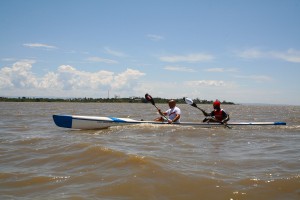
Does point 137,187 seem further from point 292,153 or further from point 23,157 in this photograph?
point 292,153

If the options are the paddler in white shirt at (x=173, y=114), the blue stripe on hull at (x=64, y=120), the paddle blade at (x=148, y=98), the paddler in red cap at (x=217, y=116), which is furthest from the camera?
the paddle blade at (x=148, y=98)

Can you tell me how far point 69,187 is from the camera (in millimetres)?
4652

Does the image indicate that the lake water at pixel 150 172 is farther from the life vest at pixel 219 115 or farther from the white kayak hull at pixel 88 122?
the life vest at pixel 219 115

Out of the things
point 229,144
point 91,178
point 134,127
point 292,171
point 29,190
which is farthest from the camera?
point 134,127

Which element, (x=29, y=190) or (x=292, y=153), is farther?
(x=292, y=153)

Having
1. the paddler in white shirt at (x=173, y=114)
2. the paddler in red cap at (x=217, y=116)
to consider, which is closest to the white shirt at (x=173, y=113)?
the paddler in white shirt at (x=173, y=114)

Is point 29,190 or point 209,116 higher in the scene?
point 209,116

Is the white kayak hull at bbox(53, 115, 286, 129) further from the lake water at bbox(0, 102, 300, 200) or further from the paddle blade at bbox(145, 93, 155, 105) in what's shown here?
the lake water at bbox(0, 102, 300, 200)

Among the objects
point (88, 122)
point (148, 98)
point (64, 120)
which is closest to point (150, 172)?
point (88, 122)

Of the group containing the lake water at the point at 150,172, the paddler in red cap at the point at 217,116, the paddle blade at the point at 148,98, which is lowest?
the lake water at the point at 150,172

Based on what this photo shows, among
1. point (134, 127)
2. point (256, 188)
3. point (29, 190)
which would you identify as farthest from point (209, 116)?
point (29, 190)

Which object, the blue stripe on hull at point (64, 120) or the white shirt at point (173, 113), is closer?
the blue stripe on hull at point (64, 120)

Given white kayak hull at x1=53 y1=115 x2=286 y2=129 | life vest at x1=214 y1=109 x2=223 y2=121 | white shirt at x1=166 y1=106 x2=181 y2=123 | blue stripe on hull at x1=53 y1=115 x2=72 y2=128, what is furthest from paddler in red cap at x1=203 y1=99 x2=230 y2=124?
blue stripe on hull at x1=53 y1=115 x2=72 y2=128

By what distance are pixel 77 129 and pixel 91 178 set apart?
28.1 ft
